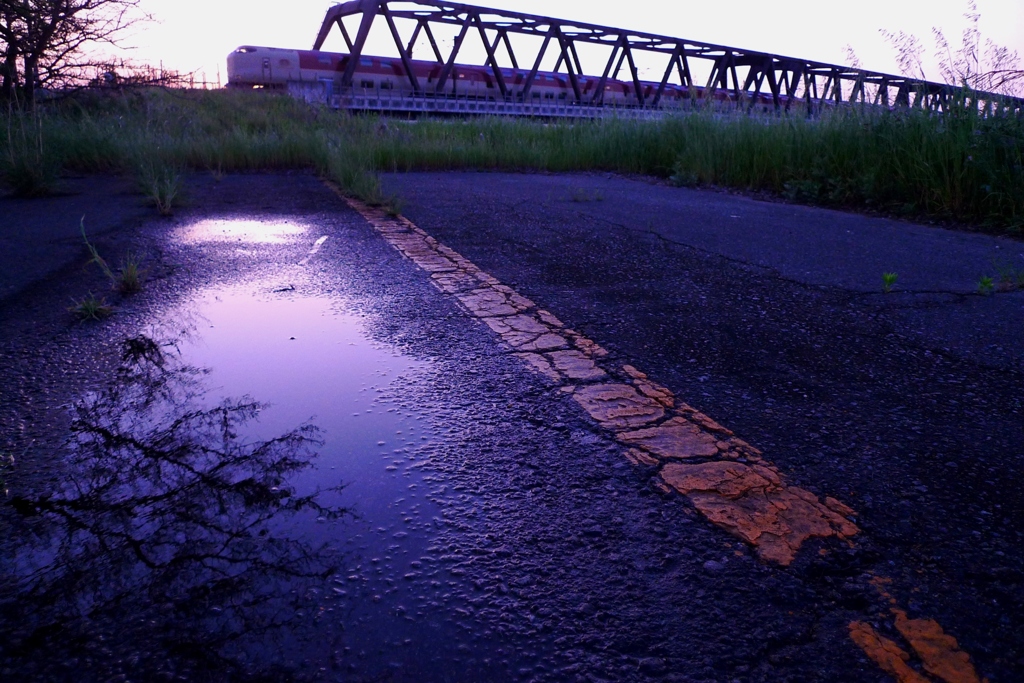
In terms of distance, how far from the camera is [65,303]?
328 centimetres

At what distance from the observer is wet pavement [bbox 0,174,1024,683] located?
1203 mm

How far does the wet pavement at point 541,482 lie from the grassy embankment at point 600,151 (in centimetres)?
319

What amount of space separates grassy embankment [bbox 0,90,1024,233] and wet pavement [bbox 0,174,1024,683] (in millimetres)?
3195

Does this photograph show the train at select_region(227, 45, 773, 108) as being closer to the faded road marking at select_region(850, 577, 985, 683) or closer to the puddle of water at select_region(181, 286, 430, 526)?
the puddle of water at select_region(181, 286, 430, 526)

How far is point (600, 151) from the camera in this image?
36.3 ft

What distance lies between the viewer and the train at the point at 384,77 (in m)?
26.7

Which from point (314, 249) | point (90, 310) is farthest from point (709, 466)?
point (314, 249)

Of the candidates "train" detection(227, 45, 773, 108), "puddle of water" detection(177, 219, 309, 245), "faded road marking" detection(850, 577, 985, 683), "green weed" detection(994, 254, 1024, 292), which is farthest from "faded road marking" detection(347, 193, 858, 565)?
"train" detection(227, 45, 773, 108)

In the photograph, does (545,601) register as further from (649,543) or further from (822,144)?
(822,144)

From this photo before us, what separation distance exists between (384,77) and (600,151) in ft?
63.4

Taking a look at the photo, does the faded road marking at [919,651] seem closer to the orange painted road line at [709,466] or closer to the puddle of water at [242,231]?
the orange painted road line at [709,466]

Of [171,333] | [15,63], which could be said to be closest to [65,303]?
[171,333]

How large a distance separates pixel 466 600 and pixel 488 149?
10.6m

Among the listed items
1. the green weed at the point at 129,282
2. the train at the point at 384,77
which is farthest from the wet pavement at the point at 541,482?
the train at the point at 384,77
